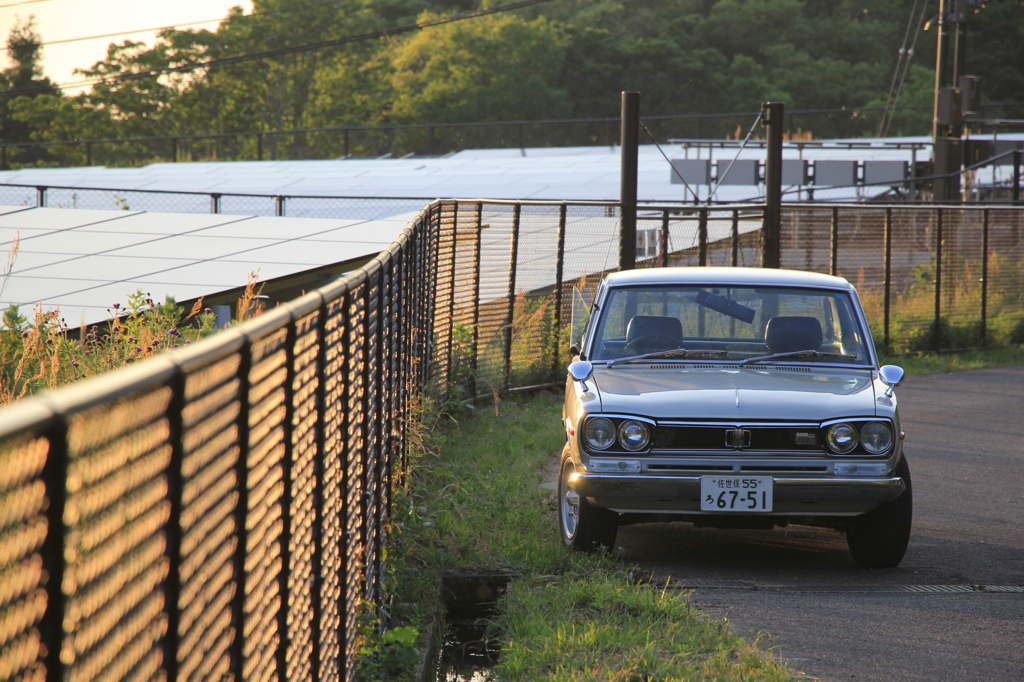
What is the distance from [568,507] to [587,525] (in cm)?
32

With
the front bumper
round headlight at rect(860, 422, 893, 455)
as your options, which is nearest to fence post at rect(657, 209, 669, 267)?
round headlight at rect(860, 422, 893, 455)

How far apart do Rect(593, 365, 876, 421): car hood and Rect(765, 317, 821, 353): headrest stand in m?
0.34

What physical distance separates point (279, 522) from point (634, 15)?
2732 inches

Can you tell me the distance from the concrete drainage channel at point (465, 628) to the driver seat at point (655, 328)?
187cm

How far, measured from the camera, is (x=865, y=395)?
230 inches

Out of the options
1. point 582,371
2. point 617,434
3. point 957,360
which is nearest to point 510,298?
point 582,371

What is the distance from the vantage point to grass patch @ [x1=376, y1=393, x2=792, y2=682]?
439cm

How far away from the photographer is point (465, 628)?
5664 millimetres

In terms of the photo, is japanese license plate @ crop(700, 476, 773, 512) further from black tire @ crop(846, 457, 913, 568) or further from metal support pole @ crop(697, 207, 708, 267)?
metal support pole @ crop(697, 207, 708, 267)

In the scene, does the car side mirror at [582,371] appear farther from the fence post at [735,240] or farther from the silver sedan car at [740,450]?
the fence post at [735,240]

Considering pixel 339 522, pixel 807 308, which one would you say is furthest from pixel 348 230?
pixel 339 522

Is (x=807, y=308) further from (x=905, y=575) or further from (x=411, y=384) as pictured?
(x=411, y=384)

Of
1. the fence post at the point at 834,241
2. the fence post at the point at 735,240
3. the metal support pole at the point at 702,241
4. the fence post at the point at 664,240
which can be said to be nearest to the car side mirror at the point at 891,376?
the fence post at the point at 664,240

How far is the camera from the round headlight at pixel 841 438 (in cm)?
565
